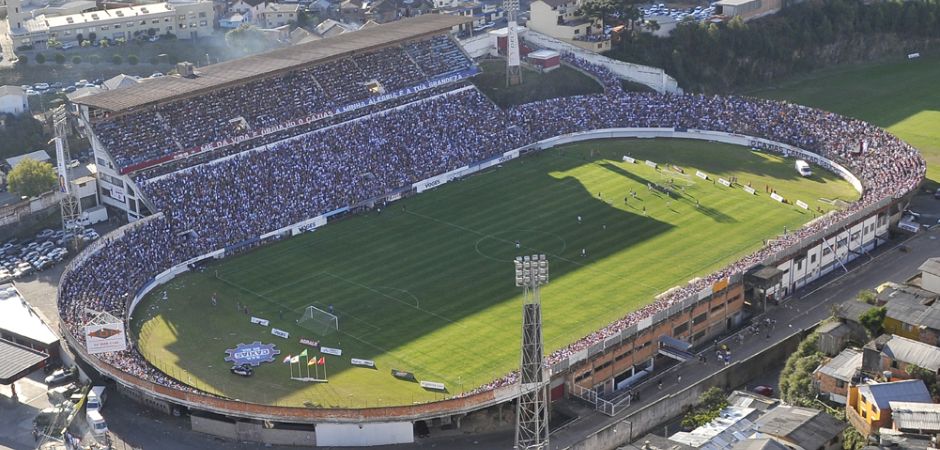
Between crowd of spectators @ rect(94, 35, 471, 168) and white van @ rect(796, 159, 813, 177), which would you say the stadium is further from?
white van @ rect(796, 159, 813, 177)

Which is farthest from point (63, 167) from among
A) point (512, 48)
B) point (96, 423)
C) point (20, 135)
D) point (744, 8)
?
point (744, 8)

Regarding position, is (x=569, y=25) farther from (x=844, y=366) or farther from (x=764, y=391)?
(x=844, y=366)

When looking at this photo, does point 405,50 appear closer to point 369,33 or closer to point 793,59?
point 369,33

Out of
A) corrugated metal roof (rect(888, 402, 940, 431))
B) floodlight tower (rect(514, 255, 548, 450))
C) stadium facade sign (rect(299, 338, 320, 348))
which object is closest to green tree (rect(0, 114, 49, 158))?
stadium facade sign (rect(299, 338, 320, 348))

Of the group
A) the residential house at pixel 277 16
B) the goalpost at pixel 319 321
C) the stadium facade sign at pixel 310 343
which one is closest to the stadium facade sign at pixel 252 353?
the stadium facade sign at pixel 310 343

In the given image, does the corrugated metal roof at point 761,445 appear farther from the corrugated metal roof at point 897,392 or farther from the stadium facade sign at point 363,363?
the stadium facade sign at point 363,363
